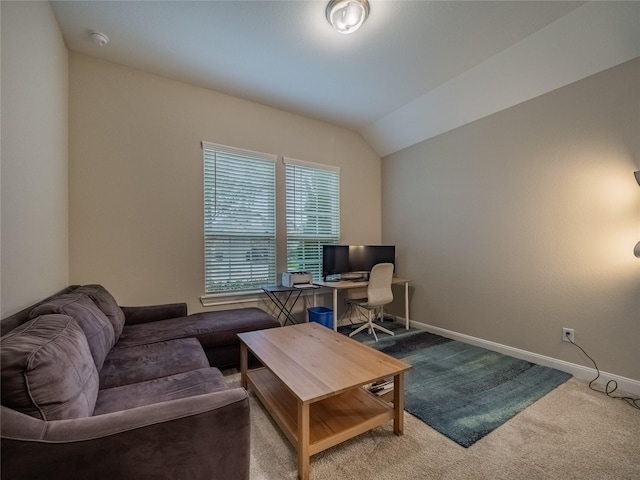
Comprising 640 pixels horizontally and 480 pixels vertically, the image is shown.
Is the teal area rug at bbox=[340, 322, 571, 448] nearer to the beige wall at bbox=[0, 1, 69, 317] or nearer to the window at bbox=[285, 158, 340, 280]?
the window at bbox=[285, 158, 340, 280]

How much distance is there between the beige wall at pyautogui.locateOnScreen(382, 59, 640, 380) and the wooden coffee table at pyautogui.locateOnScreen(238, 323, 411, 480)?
79.0 inches

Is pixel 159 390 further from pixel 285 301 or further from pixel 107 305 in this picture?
pixel 285 301

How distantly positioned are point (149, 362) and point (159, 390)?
17.7 inches

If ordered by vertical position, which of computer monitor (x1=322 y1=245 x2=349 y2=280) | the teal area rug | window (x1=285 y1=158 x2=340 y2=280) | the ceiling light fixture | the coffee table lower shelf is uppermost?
the ceiling light fixture

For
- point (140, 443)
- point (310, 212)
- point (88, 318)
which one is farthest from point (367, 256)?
point (140, 443)

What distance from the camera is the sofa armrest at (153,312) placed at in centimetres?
258

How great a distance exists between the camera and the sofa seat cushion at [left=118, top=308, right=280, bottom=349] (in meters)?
2.23

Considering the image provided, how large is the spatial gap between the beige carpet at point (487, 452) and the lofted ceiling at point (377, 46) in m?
2.84

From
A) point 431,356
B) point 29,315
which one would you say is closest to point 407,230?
point 431,356

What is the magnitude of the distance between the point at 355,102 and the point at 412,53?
3.33 feet

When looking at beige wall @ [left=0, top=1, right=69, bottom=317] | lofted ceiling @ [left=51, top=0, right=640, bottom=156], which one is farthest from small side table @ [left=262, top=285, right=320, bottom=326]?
lofted ceiling @ [left=51, top=0, right=640, bottom=156]

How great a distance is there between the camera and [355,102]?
3559mm

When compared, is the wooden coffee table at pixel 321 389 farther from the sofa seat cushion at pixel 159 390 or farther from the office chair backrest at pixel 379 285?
the office chair backrest at pixel 379 285

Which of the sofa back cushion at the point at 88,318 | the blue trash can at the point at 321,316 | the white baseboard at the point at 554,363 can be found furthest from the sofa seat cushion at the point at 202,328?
the white baseboard at the point at 554,363
